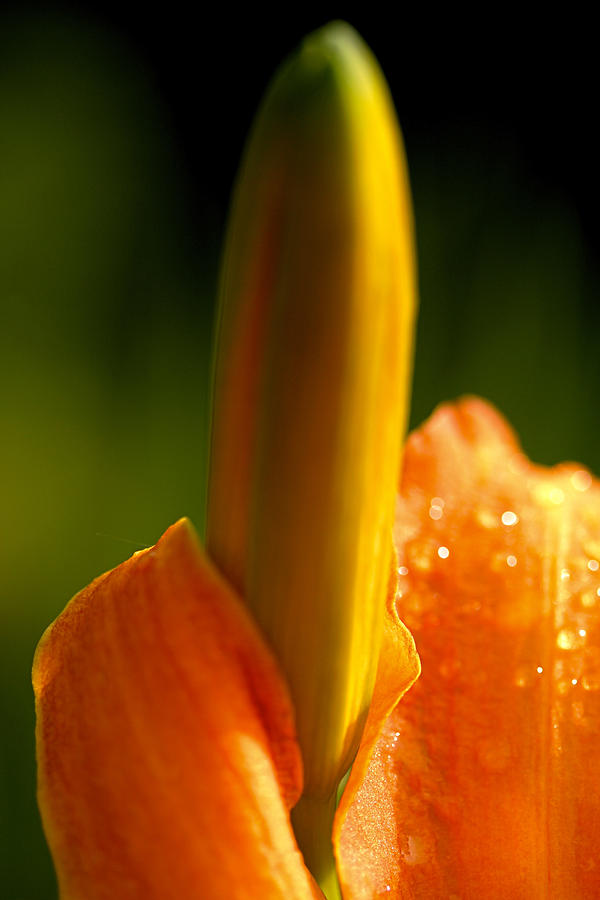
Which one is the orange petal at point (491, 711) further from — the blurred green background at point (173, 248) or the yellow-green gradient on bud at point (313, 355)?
the blurred green background at point (173, 248)

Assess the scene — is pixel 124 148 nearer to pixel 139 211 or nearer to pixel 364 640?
pixel 139 211

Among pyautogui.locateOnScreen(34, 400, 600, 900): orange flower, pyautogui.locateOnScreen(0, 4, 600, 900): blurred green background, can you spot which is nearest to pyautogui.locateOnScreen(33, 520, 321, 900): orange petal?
pyautogui.locateOnScreen(34, 400, 600, 900): orange flower

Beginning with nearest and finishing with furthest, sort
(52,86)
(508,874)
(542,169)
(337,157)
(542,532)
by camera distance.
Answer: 1. (337,157)
2. (508,874)
3. (542,532)
4. (52,86)
5. (542,169)

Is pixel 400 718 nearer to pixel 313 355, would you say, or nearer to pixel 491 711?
pixel 491 711

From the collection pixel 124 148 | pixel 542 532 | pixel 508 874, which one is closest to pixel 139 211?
pixel 124 148

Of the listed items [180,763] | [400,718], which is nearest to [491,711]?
[400,718]

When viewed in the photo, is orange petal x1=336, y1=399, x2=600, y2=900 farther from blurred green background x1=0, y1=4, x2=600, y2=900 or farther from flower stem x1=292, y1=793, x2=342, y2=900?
→ blurred green background x1=0, y1=4, x2=600, y2=900
